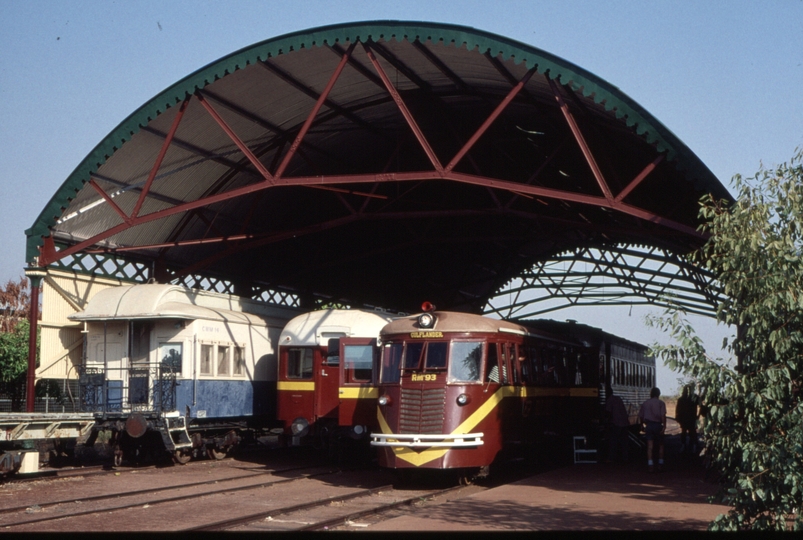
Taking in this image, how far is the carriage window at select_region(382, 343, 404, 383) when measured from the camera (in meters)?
16.3

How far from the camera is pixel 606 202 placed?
17.5 meters

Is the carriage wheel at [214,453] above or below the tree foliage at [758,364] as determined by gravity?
below

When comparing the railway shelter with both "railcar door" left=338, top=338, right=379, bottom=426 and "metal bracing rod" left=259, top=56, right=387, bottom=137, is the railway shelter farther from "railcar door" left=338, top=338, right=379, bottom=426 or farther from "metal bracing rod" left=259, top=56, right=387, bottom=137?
"railcar door" left=338, top=338, right=379, bottom=426

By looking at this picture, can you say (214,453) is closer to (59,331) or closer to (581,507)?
(59,331)

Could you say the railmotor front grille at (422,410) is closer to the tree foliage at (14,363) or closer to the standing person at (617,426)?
the standing person at (617,426)

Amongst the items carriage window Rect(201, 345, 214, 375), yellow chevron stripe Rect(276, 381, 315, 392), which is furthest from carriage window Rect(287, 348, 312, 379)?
carriage window Rect(201, 345, 214, 375)

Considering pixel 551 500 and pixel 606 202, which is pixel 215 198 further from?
pixel 551 500

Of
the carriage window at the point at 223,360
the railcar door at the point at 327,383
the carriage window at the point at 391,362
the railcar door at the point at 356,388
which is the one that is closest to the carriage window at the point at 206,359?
the carriage window at the point at 223,360

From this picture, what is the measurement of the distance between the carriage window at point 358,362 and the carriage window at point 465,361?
408 cm

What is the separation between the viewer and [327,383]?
20953 millimetres

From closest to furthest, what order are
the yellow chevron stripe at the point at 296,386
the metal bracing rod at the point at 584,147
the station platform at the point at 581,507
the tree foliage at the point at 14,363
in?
the station platform at the point at 581,507, the metal bracing rod at the point at 584,147, the yellow chevron stripe at the point at 296,386, the tree foliage at the point at 14,363

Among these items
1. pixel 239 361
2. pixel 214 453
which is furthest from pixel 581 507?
pixel 214 453

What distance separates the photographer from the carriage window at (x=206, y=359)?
20828 millimetres

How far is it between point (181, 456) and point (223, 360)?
2.40 metres
